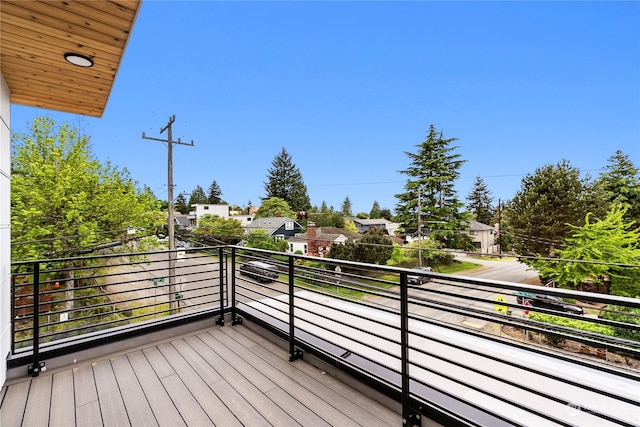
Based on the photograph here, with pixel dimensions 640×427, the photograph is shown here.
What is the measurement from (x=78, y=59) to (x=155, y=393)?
Answer: 2307mm

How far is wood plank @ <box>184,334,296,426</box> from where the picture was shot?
1566 mm

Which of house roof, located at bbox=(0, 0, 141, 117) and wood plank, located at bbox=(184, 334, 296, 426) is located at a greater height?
house roof, located at bbox=(0, 0, 141, 117)

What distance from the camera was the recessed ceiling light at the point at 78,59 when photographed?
1.91 meters

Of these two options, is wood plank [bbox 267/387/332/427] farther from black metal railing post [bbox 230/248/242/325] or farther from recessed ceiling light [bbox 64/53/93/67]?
recessed ceiling light [bbox 64/53/93/67]

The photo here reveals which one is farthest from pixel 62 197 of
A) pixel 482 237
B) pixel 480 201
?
pixel 480 201

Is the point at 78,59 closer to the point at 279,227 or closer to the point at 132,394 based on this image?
the point at 132,394

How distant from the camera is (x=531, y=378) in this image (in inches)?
115

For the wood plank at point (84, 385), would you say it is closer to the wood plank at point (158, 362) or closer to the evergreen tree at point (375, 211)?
the wood plank at point (158, 362)

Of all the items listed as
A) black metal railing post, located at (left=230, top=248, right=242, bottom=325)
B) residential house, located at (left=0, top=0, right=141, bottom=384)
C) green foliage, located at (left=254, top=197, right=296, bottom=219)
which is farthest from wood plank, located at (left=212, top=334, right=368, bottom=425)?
green foliage, located at (left=254, top=197, right=296, bottom=219)

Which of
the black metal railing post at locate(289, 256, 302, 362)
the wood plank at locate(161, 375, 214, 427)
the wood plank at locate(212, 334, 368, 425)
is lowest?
the wood plank at locate(161, 375, 214, 427)

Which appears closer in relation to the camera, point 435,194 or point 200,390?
point 200,390

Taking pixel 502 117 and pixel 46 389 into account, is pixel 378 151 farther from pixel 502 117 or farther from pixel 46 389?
pixel 46 389

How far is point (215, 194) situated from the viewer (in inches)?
1858

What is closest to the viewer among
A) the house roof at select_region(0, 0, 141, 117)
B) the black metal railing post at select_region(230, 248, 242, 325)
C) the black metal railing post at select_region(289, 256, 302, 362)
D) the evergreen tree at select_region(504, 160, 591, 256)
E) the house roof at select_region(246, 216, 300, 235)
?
the house roof at select_region(0, 0, 141, 117)
